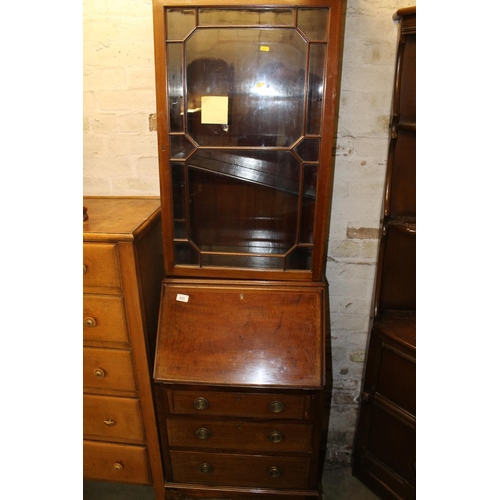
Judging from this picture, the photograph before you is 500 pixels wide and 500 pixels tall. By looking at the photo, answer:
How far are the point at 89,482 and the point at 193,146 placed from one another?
1.61m

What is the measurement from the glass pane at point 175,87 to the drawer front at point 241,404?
920mm

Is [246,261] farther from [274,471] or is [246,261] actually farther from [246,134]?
[274,471]

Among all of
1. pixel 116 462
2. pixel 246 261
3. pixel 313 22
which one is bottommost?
pixel 116 462

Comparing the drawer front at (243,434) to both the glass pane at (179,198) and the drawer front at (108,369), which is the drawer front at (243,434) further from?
the glass pane at (179,198)

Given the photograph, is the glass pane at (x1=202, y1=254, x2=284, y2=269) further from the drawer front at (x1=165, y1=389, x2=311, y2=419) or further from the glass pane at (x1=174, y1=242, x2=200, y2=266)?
the drawer front at (x1=165, y1=389, x2=311, y2=419)

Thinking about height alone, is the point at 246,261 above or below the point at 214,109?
below

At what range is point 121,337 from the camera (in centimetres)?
133

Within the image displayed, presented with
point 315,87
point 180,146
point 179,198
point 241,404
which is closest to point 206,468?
point 241,404

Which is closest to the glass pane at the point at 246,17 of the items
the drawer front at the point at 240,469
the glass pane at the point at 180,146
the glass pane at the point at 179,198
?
the glass pane at the point at 180,146

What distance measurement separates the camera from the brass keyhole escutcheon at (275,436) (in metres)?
1.37

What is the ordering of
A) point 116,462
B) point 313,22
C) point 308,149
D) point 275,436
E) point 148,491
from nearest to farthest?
point 313,22
point 308,149
point 275,436
point 116,462
point 148,491

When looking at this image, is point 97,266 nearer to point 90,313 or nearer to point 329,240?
point 90,313

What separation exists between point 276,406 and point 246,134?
0.95m

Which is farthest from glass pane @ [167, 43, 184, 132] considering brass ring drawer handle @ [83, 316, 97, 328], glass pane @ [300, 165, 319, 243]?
brass ring drawer handle @ [83, 316, 97, 328]
